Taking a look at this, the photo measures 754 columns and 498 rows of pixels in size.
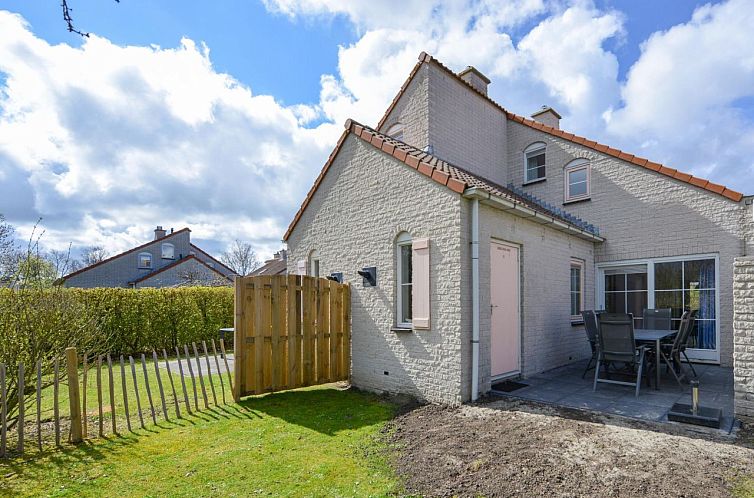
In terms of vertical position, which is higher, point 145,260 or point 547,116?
point 547,116

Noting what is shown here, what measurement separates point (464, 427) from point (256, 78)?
6.31 meters

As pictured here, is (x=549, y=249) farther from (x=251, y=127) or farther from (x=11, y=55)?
(x=251, y=127)

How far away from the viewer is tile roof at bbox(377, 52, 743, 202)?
30.3 ft

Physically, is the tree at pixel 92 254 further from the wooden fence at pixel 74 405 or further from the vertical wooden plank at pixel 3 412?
the vertical wooden plank at pixel 3 412

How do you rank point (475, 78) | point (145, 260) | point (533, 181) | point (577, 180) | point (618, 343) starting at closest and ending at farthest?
point (618, 343), point (577, 180), point (533, 181), point (475, 78), point (145, 260)

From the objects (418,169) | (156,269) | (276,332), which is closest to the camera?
(418,169)

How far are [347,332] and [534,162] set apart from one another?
27.0 ft

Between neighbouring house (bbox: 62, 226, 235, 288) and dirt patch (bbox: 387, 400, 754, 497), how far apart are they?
2476 centimetres

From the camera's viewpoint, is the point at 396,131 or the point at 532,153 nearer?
the point at 396,131

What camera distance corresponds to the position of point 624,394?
6520 mm

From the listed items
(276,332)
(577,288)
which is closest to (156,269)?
(276,332)

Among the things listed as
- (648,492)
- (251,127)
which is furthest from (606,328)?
(251,127)

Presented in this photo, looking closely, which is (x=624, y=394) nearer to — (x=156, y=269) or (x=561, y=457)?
(x=561, y=457)

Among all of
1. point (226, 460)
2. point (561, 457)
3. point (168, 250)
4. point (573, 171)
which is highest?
point (573, 171)
